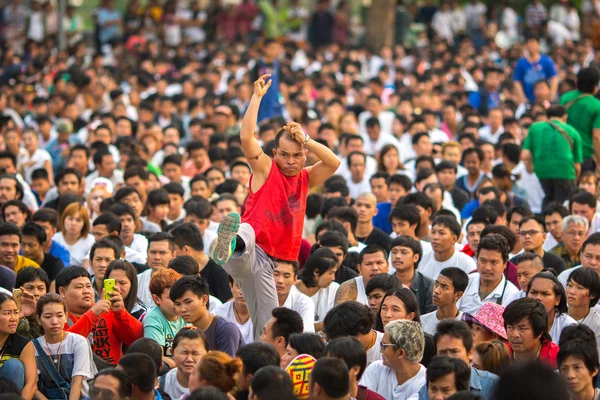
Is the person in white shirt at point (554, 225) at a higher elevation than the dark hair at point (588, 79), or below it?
below

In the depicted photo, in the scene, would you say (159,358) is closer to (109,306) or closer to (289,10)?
(109,306)

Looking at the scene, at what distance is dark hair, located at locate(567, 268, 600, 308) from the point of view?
756 cm

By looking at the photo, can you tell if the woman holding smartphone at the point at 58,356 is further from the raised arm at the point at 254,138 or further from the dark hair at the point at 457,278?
the dark hair at the point at 457,278

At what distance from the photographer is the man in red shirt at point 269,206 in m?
6.95

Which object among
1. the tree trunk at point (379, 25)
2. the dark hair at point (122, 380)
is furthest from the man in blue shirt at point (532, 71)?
the dark hair at point (122, 380)

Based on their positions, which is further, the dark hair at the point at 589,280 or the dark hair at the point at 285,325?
the dark hair at the point at 589,280

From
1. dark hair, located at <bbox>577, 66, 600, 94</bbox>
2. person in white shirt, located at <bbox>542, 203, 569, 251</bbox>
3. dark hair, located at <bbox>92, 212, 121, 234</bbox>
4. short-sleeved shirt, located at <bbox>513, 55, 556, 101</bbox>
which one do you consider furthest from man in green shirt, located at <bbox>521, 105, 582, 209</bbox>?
short-sleeved shirt, located at <bbox>513, 55, 556, 101</bbox>

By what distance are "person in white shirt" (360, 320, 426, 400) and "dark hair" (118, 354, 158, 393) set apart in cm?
139

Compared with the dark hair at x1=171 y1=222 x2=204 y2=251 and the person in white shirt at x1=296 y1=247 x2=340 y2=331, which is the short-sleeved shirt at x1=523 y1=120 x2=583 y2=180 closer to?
the person in white shirt at x1=296 y1=247 x2=340 y2=331

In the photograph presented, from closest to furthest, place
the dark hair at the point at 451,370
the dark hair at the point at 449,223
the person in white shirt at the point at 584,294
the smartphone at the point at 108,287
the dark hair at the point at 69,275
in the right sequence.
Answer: the dark hair at the point at 451,370, the smartphone at the point at 108,287, the person in white shirt at the point at 584,294, the dark hair at the point at 69,275, the dark hair at the point at 449,223

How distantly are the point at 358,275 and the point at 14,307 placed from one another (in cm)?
310

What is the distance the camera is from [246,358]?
19.6 ft

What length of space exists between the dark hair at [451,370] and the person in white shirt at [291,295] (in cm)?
205

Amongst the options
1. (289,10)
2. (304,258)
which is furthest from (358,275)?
(289,10)
